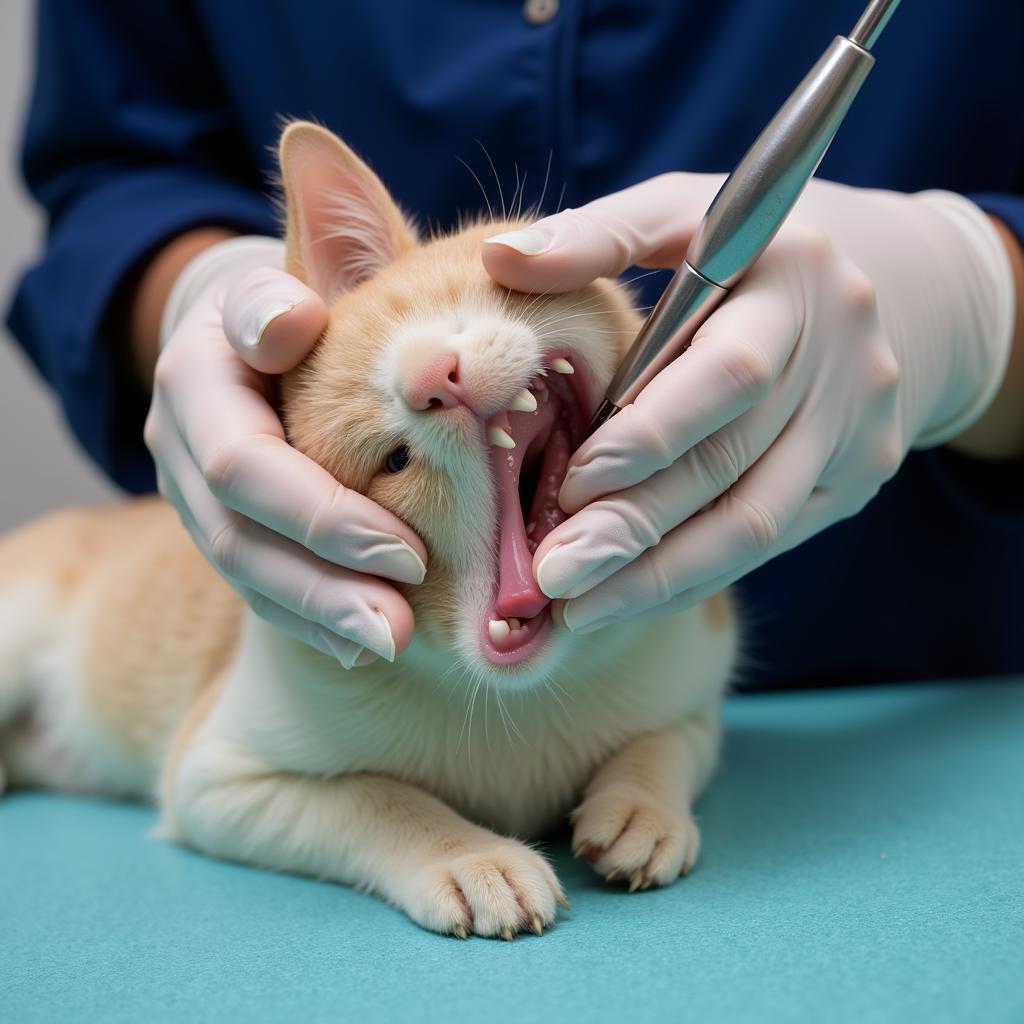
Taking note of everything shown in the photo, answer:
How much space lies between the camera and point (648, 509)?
924 millimetres

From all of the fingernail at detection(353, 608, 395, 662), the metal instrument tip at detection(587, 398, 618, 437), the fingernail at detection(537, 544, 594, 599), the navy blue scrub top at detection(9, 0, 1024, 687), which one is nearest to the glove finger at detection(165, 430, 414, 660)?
the fingernail at detection(353, 608, 395, 662)

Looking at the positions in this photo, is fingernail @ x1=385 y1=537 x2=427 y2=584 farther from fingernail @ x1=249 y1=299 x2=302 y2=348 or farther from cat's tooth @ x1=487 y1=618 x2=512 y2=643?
fingernail @ x1=249 y1=299 x2=302 y2=348

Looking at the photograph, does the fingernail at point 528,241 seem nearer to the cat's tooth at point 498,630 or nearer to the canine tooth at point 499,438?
the canine tooth at point 499,438

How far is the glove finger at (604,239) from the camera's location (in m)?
0.93

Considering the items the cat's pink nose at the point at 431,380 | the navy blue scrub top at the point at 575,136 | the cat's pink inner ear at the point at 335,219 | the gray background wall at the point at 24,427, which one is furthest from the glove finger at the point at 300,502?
the gray background wall at the point at 24,427

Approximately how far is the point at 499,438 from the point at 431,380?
8cm

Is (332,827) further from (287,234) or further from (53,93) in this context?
(53,93)

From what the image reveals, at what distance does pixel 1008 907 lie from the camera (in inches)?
34.1

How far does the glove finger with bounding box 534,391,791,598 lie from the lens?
880 mm

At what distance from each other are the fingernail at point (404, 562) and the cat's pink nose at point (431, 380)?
119mm

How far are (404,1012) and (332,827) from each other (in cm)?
33

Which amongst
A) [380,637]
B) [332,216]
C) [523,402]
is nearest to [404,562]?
[380,637]

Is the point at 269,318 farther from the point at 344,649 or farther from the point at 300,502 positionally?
the point at 344,649

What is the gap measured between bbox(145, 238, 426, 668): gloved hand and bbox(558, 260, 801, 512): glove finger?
0.17m
